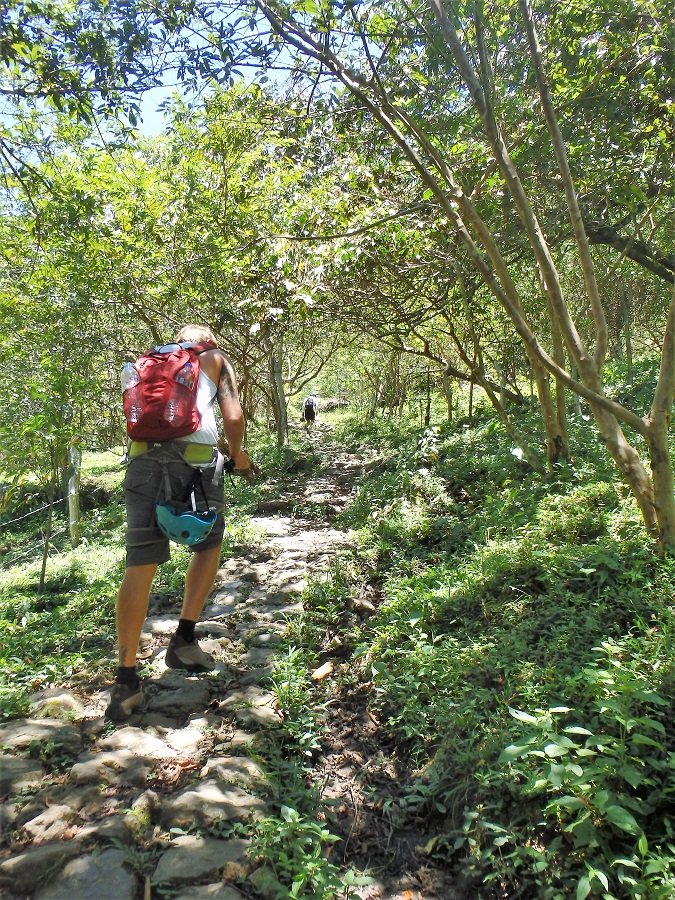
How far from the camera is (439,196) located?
3750 millimetres

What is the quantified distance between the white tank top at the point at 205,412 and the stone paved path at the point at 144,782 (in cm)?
135

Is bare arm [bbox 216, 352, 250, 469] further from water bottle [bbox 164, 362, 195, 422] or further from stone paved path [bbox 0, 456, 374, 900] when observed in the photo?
stone paved path [bbox 0, 456, 374, 900]

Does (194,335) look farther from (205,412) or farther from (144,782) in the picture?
(144,782)

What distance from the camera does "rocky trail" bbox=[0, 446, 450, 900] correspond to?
1.96 meters

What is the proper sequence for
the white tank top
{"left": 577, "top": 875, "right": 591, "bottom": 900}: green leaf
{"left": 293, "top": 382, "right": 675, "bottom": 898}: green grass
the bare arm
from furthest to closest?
the bare arm
the white tank top
{"left": 293, "top": 382, "right": 675, "bottom": 898}: green grass
{"left": 577, "top": 875, "right": 591, "bottom": 900}: green leaf

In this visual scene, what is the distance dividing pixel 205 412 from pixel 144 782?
5.76 feet

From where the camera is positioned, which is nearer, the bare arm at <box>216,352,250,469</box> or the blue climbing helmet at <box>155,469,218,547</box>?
the blue climbing helmet at <box>155,469,218,547</box>

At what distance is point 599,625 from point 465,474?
392 cm

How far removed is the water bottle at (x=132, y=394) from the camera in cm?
302

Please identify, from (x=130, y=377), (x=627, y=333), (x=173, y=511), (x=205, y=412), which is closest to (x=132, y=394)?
(x=130, y=377)

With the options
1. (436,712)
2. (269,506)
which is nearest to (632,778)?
(436,712)

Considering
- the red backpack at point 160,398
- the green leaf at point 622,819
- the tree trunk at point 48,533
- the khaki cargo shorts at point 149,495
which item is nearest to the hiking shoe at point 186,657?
the khaki cargo shorts at point 149,495

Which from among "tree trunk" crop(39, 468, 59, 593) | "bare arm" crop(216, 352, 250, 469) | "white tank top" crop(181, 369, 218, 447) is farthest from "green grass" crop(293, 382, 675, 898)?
"tree trunk" crop(39, 468, 59, 593)

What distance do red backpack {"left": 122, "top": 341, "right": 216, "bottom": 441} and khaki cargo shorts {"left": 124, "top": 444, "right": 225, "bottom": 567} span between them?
4.9 inches
